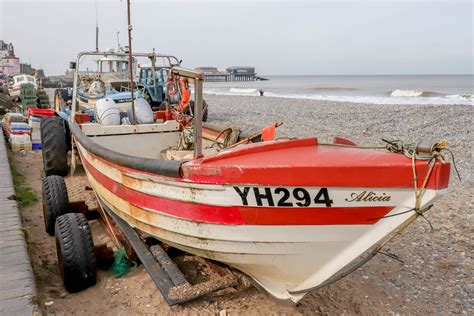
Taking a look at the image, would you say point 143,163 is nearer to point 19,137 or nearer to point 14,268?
point 14,268

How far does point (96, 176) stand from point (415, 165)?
3288mm

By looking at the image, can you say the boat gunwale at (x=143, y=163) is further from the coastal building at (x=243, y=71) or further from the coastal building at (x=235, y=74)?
the coastal building at (x=243, y=71)

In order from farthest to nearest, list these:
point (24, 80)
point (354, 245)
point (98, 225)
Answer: point (24, 80), point (98, 225), point (354, 245)

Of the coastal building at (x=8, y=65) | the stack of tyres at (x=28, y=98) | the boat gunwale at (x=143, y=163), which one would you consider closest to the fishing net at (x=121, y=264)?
the boat gunwale at (x=143, y=163)

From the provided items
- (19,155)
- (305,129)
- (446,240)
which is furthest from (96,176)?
(305,129)

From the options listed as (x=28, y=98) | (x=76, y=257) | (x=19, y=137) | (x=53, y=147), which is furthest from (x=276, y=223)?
(x=28, y=98)

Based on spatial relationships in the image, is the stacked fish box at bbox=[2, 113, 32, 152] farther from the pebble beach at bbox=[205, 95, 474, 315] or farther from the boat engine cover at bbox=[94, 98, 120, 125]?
the pebble beach at bbox=[205, 95, 474, 315]

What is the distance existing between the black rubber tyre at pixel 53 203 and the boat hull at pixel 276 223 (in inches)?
63.8

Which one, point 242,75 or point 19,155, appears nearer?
point 19,155

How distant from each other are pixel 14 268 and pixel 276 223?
2261 millimetres

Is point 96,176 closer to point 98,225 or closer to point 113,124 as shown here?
point 98,225

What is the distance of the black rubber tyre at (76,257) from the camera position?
3324 mm

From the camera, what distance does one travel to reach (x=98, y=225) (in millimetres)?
4941

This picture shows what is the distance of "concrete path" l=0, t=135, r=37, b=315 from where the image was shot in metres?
2.77
